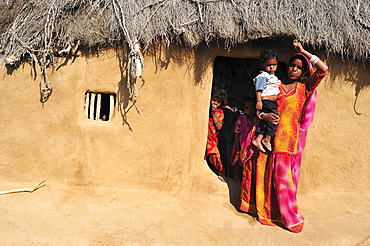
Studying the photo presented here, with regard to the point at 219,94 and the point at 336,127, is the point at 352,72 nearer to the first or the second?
the point at 336,127

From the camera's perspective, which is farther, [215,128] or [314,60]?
[215,128]

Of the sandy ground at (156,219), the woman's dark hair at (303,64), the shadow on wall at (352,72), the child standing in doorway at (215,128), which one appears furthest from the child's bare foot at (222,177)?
the shadow on wall at (352,72)

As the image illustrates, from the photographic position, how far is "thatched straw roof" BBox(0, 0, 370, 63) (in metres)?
4.20

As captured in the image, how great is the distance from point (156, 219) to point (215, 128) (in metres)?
1.44

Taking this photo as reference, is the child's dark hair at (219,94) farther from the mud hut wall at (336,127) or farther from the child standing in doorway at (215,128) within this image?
the mud hut wall at (336,127)

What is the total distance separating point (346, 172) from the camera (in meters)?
4.69

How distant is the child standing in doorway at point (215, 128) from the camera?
4.80m

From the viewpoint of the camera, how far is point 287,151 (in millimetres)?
4062

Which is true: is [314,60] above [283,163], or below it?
above

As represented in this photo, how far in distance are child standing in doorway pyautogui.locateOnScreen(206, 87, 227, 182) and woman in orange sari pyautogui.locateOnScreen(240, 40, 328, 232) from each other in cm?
63

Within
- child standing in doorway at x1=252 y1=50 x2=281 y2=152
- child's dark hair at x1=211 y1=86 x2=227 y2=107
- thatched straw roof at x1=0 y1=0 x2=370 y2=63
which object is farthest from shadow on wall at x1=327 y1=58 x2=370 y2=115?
child's dark hair at x1=211 y1=86 x2=227 y2=107

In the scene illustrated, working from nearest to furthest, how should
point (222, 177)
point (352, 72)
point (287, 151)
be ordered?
point (287, 151) → point (352, 72) → point (222, 177)

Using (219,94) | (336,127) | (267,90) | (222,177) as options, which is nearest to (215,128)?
(219,94)

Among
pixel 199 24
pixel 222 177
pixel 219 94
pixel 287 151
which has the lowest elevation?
pixel 222 177
